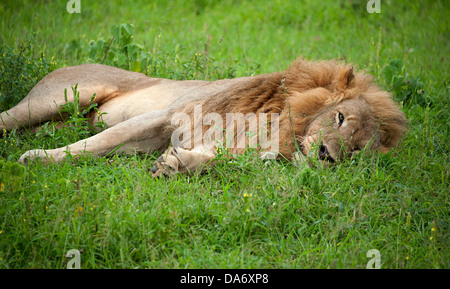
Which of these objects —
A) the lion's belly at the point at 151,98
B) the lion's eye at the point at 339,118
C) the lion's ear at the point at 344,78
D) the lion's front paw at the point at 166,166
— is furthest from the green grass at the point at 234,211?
the lion's ear at the point at 344,78

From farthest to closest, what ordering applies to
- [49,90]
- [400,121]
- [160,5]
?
1. [160,5]
2. [49,90]
3. [400,121]

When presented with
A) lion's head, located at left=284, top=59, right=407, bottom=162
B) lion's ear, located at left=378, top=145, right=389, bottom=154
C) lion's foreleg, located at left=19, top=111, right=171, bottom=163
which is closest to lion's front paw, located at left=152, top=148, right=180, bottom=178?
lion's foreleg, located at left=19, top=111, right=171, bottom=163

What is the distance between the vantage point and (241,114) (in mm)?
3736

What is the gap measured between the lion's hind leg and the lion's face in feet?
2.64

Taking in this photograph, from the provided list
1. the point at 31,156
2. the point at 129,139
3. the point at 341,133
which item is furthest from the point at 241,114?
the point at 31,156

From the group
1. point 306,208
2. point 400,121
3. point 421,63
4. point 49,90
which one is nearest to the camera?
point 306,208

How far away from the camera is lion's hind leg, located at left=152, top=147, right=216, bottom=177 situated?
3262 millimetres

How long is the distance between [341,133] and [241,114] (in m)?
0.83

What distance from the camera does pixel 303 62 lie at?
13.3 feet

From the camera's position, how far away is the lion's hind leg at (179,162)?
326 centimetres

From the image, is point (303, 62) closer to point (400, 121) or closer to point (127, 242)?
point (400, 121)

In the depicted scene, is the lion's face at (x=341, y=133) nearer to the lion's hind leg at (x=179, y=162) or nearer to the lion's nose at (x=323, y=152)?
the lion's nose at (x=323, y=152)
